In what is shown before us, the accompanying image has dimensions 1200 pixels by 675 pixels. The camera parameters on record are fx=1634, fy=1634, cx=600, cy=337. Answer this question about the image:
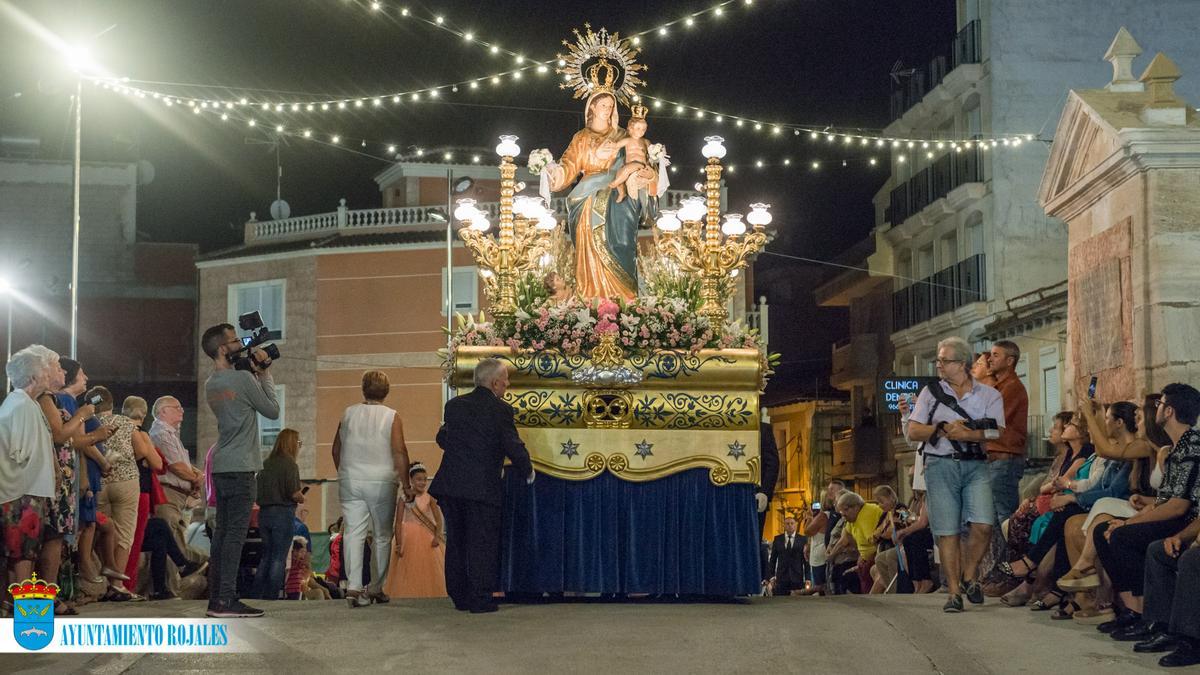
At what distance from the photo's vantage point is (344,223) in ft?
117

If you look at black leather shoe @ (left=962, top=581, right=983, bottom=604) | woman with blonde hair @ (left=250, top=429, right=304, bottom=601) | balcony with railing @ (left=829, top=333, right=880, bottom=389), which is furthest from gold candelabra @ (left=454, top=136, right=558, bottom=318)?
balcony with railing @ (left=829, top=333, right=880, bottom=389)

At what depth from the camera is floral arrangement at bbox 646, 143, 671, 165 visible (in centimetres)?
1158

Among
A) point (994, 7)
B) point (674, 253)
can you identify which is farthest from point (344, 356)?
point (674, 253)

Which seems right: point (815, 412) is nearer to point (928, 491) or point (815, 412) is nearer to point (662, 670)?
point (928, 491)

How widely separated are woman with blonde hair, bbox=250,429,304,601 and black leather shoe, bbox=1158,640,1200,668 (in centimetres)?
643

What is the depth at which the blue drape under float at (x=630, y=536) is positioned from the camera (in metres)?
10.1

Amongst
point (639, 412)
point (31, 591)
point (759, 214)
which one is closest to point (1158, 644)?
point (639, 412)

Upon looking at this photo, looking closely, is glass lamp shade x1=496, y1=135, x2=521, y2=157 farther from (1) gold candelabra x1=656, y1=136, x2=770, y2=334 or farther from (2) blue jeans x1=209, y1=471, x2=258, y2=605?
(2) blue jeans x1=209, y1=471, x2=258, y2=605

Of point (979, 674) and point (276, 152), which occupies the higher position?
point (276, 152)

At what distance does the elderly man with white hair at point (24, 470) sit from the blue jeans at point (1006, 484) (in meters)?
5.65

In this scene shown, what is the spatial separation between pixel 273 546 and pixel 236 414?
10.6ft

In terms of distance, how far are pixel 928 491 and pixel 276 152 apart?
99.8 feet

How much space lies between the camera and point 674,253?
450 inches
